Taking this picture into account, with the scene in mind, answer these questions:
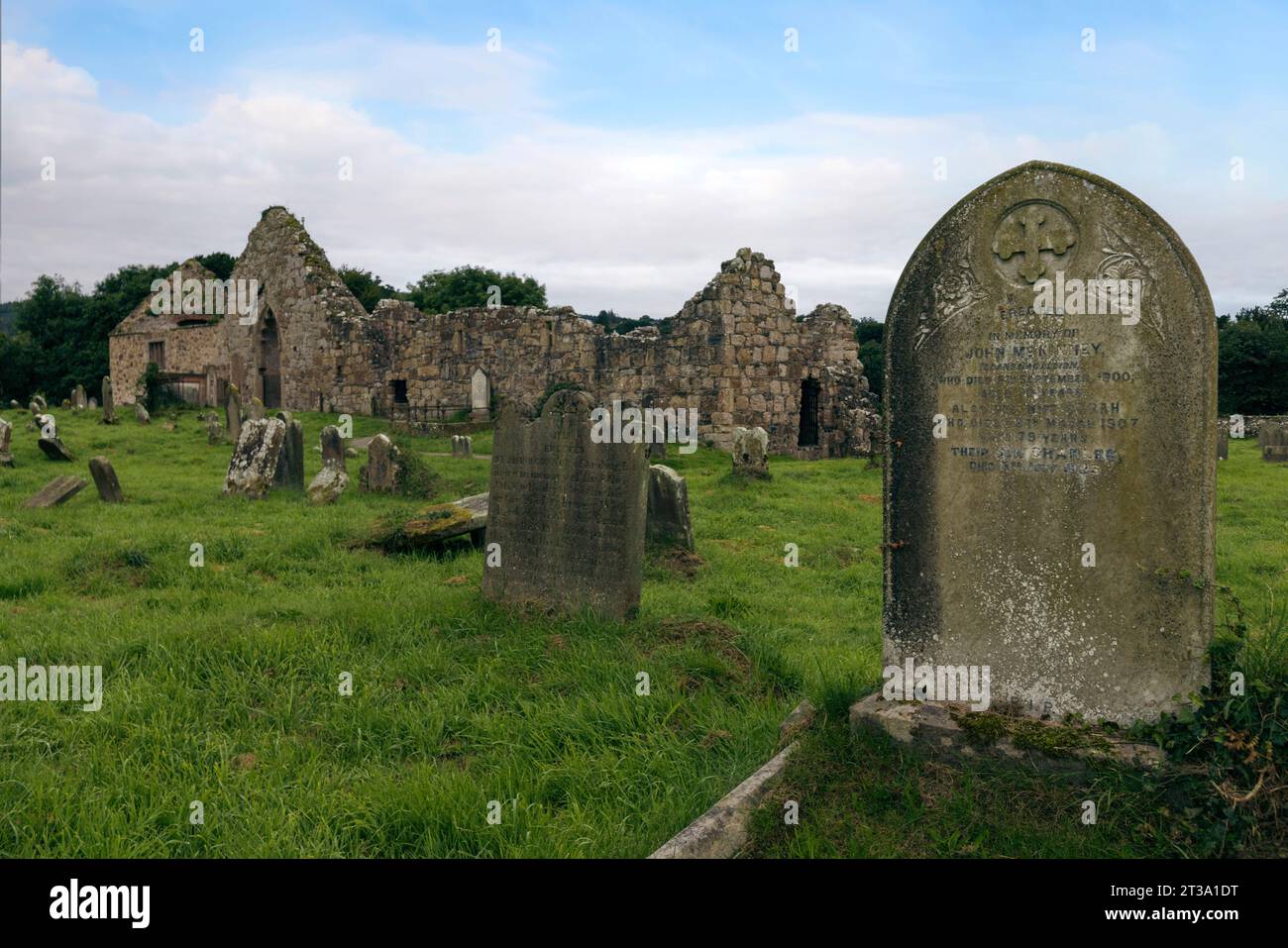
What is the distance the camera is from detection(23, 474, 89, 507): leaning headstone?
33.7ft

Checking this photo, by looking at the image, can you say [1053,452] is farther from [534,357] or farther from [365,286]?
[365,286]

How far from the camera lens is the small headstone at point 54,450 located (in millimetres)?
13938

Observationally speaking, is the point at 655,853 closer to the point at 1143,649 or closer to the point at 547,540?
the point at 1143,649

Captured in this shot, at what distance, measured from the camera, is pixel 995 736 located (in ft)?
12.3

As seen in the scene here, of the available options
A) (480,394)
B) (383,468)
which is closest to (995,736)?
(383,468)

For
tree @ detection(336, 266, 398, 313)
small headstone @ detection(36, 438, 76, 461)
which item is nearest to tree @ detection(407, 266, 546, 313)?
tree @ detection(336, 266, 398, 313)

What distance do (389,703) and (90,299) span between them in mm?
49463

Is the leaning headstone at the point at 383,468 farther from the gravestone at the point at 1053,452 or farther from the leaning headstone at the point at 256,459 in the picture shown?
the gravestone at the point at 1053,452

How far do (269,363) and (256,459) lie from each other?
16.1 meters

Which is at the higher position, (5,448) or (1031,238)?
(1031,238)

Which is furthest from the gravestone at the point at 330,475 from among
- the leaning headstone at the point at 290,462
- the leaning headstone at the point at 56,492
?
the leaning headstone at the point at 56,492

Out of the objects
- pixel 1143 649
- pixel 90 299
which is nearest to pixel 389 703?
pixel 1143 649

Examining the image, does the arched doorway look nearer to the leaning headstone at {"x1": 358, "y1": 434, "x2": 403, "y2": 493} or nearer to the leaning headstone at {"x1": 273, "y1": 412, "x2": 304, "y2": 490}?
the leaning headstone at {"x1": 273, "y1": 412, "x2": 304, "y2": 490}
